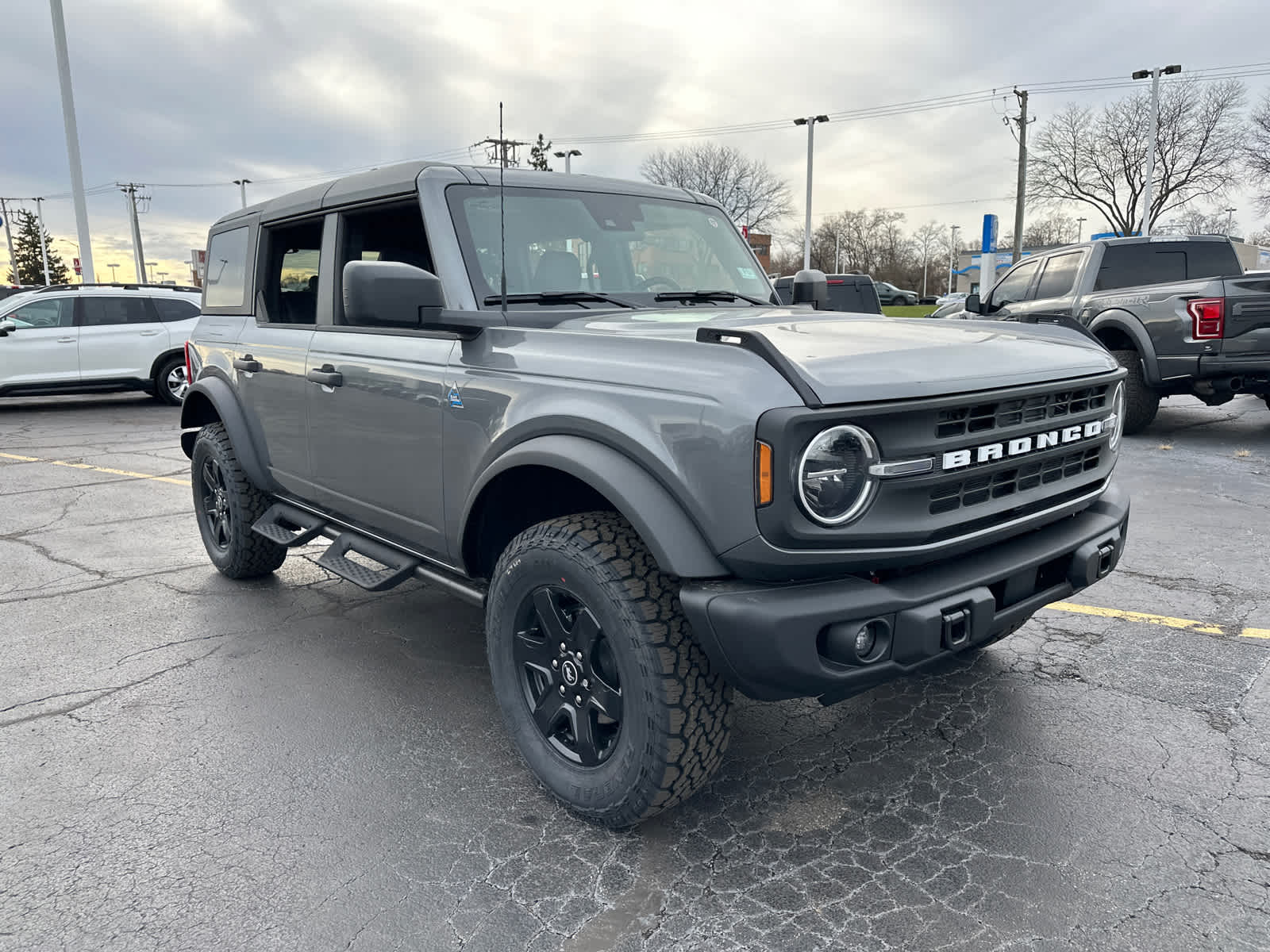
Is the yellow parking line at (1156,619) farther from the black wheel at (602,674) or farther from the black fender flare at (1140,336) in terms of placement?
the black fender flare at (1140,336)

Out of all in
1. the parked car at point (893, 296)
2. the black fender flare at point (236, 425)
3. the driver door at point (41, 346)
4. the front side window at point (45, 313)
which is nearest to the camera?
the black fender flare at point (236, 425)

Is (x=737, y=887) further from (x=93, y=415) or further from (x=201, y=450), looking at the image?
(x=93, y=415)

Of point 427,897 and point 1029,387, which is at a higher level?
point 1029,387

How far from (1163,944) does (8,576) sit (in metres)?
5.78

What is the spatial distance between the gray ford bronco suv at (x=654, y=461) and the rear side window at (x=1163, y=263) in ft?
25.3

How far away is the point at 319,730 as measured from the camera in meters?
3.30

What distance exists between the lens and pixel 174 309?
14.6 meters

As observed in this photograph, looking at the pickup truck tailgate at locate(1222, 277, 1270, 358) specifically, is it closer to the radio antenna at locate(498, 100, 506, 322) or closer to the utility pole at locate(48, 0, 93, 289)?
the radio antenna at locate(498, 100, 506, 322)

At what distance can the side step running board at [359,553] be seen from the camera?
130 inches

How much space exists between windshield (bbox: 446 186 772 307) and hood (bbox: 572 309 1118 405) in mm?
379

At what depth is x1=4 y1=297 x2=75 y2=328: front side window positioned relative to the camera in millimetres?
13531

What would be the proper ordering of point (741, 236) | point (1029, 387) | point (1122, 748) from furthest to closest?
point (741, 236), point (1122, 748), point (1029, 387)

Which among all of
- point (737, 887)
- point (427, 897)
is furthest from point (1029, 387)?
point (427, 897)

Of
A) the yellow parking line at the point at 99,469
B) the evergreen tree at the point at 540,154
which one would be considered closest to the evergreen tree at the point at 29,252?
the evergreen tree at the point at 540,154
